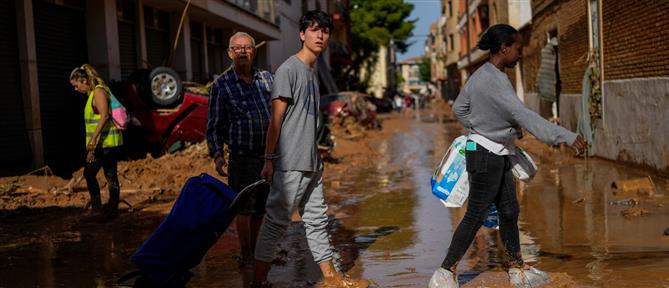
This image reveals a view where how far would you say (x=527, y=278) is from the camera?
4855mm

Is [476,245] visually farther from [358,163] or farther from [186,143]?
[358,163]

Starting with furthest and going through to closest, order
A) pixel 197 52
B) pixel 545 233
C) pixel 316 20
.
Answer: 1. pixel 197 52
2. pixel 545 233
3. pixel 316 20

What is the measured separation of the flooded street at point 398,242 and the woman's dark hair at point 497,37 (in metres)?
1.54

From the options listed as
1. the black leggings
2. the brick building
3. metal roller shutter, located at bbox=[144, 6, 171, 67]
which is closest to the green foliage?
metal roller shutter, located at bbox=[144, 6, 171, 67]

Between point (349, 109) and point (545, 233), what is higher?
point (349, 109)

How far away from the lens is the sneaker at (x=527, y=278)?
15.9 ft

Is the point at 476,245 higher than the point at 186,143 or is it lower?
lower

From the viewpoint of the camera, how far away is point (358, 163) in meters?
15.1

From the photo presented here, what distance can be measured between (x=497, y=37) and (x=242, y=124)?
1.91 meters

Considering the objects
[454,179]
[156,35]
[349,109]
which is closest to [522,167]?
[454,179]

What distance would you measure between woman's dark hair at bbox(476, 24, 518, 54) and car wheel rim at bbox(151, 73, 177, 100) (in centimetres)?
863

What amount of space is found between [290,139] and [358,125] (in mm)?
21049

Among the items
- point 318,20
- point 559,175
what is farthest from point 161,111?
point 318,20

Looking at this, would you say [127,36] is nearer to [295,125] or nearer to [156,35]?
[156,35]
